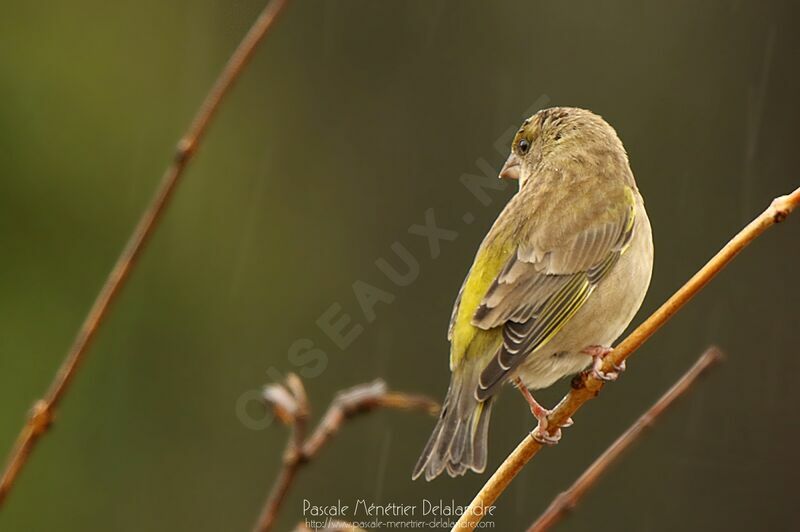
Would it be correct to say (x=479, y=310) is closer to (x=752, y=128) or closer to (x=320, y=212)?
(x=752, y=128)

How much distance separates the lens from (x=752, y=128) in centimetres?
836

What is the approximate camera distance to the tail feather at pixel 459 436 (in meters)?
3.25

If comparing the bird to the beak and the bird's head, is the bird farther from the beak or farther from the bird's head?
the beak

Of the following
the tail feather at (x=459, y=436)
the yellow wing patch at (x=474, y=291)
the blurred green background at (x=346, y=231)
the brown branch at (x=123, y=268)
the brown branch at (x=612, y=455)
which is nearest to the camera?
the brown branch at (x=123, y=268)

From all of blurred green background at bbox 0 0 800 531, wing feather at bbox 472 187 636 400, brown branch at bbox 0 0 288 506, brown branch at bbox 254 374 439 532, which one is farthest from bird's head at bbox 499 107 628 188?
blurred green background at bbox 0 0 800 531

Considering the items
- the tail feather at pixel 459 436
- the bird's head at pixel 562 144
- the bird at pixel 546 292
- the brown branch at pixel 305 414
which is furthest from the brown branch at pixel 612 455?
the bird's head at pixel 562 144

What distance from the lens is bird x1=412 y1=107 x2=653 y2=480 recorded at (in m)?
3.65

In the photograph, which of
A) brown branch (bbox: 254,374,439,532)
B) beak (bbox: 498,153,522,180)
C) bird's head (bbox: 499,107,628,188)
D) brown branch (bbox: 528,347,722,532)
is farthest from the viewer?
beak (bbox: 498,153,522,180)

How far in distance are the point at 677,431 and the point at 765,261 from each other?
1.32 meters

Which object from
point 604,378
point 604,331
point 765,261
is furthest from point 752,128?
point 604,378

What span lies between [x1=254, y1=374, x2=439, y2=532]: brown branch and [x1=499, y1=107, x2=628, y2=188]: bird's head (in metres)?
3.04

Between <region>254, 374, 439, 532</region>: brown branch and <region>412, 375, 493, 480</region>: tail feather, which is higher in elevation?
<region>254, 374, 439, 532</region>: brown branch

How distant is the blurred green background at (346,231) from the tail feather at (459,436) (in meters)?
3.98

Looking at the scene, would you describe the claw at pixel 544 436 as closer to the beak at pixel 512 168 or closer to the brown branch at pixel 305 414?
the brown branch at pixel 305 414
